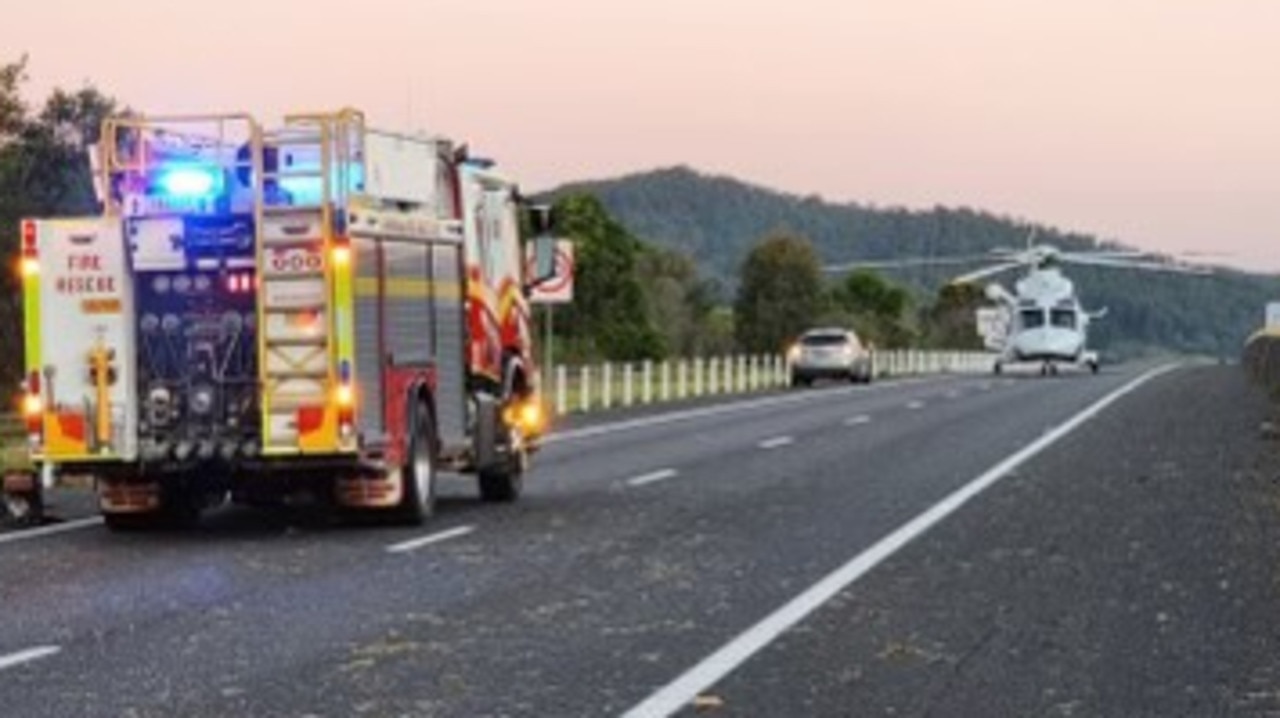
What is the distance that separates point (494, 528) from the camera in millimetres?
17484

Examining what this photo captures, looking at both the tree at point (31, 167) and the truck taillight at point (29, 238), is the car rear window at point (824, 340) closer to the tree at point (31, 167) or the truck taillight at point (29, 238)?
the tree at point (31, 167)

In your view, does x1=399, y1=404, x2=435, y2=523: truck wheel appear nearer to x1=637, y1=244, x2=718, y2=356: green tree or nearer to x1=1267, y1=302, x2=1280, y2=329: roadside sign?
x1=1267, y1=302, x2=1280, y2=329: roadside sign

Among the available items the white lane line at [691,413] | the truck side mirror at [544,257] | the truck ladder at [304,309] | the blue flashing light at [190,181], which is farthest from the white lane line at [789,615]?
the white lane line at [691,413]

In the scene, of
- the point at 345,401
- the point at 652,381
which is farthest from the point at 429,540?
the point at 652,381

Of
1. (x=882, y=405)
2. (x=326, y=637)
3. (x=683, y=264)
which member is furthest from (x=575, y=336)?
(x=326, y=637)

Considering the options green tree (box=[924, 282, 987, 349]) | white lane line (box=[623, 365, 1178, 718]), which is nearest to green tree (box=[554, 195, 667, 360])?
white lane line (box=[623, 365, 1178, 718])

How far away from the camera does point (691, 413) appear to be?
1614 inches

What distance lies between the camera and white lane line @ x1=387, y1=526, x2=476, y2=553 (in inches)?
624

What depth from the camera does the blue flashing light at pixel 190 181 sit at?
17016 millimetres

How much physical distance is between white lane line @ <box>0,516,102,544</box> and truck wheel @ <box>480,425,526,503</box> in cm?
351

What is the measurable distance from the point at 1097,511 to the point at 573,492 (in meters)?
5.21

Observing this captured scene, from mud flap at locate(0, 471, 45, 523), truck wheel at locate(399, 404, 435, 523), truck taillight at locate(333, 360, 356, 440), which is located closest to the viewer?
truck taillight at locate(333, 360, 356, 440)

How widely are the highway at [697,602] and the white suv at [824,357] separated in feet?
125

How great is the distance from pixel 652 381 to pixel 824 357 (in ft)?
37.2
